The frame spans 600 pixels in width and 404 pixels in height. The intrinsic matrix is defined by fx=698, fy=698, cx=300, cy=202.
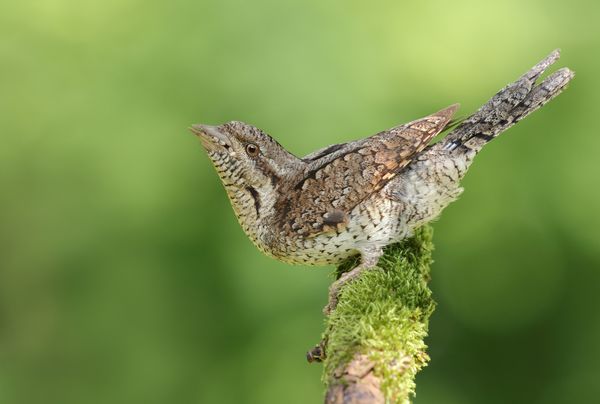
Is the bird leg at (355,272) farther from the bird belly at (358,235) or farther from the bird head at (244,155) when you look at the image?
the bird head at (244,155)

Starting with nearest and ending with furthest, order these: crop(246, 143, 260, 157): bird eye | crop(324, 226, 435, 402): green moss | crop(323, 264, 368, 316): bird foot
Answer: crop(324, 226, 435, 402): green moss → crop(323, 264, 368, 316): bird foot → crop(246, 143, 260, 157): bird eye

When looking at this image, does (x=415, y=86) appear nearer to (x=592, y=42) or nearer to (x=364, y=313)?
(x=592, y=42)

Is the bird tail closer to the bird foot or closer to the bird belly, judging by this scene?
the bird belly

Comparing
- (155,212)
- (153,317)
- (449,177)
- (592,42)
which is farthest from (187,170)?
(592,42)

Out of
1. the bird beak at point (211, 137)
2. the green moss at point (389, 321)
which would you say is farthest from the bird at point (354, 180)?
the green moss at point (389, 321)

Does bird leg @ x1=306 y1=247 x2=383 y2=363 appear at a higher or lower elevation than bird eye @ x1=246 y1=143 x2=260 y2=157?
lower

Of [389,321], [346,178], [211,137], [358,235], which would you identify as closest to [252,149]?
[211,137]

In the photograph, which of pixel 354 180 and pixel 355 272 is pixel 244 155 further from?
pixel 355 272

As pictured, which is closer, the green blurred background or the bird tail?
the bird tail

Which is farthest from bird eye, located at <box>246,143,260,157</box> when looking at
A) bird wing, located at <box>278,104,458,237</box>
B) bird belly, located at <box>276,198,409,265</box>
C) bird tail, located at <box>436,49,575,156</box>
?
bird tail, located at <box>436,49,575,156</box>
